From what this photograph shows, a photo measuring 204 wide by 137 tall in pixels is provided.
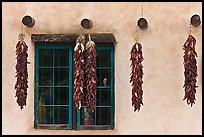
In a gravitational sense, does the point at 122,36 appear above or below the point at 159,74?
above

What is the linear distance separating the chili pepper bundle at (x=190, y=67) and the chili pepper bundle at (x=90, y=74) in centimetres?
126

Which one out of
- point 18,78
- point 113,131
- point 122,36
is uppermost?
point 122,36

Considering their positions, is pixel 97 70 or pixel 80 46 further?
pixel 97 70

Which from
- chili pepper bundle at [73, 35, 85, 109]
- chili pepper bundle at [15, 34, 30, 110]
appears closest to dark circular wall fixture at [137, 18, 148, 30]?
chili pepper bundle at [73, 35, 85, 109]

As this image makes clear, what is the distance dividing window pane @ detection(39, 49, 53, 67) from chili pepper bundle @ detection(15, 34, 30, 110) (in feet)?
1.46

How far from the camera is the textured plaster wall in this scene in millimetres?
7574

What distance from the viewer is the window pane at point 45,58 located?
25.6 ft

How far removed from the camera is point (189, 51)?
7.20 m

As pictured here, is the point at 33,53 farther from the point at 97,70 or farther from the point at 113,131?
the point at 113,131

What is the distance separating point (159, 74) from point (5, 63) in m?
2.28

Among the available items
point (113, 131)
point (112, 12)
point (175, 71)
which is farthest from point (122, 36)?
point (113, 131)

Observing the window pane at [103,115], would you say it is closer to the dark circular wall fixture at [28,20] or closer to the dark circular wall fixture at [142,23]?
the dark circular wall fixture at [142,23]

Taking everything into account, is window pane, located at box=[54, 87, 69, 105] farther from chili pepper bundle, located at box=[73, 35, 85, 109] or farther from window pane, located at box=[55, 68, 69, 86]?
chili pepper bundle, located at box=[73, 35, 85, 109]

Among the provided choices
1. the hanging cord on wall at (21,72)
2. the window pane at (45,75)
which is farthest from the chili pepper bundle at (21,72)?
the window pane at (45,75)
